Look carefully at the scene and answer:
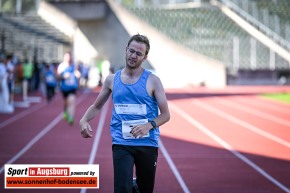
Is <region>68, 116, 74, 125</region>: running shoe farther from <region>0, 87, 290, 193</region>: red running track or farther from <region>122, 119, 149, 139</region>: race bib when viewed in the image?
<region>122, 119, 149, 139</region>: race bib

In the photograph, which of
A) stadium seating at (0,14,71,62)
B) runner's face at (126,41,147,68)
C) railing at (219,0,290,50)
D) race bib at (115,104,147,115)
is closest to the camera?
runner's face at (126,41,147,68)

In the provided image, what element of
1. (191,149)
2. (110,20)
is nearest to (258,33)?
(110,20)

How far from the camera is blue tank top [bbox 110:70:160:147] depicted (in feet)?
18.2

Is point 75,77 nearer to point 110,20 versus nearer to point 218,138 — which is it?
point 218,138

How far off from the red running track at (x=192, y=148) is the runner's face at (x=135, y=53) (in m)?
3.22

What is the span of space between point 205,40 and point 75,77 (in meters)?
26.7

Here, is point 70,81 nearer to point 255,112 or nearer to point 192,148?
point 192,148

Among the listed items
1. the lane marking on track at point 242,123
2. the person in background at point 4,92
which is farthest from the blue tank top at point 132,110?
the person in background at point 4,92

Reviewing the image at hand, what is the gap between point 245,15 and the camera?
4372cm

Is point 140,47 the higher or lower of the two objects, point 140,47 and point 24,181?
the higher

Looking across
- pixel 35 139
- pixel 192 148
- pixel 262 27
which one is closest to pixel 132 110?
pixel 192 148

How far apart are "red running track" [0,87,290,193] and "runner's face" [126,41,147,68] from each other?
3.22 metres

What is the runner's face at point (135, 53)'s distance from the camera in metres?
5.46

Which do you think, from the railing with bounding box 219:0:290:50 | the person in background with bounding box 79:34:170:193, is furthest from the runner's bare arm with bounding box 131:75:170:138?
the railing with bounding box 219:0:290:50
